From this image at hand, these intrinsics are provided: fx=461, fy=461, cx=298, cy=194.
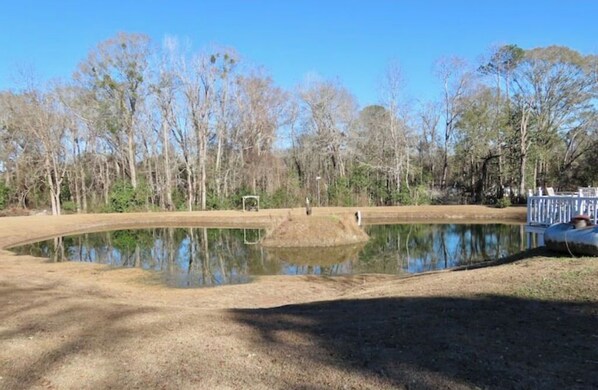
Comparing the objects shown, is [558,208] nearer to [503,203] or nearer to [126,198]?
[503,203]

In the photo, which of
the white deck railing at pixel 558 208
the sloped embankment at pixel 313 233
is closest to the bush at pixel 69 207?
the sloped embankment at pixel 313 233

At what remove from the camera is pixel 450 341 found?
413 cm

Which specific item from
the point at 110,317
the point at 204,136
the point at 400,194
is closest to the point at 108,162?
the point at 204,136

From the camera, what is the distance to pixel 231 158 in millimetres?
40125

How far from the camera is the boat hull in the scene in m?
8.05

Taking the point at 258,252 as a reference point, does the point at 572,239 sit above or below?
above

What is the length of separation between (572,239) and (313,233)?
11584 mm

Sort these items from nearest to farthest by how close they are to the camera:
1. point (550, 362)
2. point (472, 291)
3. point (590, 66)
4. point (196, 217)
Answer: point (550, 362) < point (472, 291) < point (196, 217) < point (590, 66)

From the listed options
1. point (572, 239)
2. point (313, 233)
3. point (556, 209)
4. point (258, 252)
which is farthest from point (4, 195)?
point (572, 239)

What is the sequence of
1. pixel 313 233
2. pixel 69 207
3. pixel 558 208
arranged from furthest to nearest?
1. pixel 69 207
2. pixel 313 233
3. pixel 558 208

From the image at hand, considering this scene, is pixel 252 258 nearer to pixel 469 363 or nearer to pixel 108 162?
pixel 469 363

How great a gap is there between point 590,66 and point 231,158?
29.7m

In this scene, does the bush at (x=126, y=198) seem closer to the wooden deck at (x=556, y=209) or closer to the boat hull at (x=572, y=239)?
the wooden deck at (x=556, y=209)

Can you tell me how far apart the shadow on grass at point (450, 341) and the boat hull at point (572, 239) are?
3.43 m
